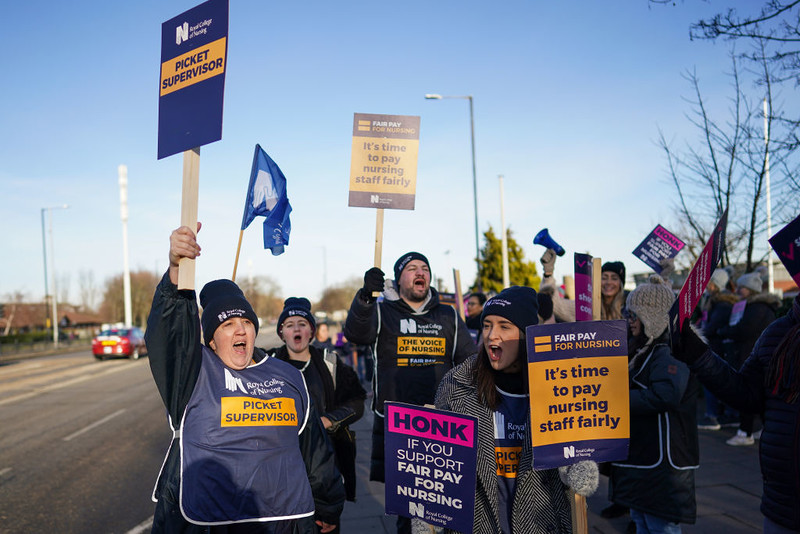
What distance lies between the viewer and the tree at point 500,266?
27062mm

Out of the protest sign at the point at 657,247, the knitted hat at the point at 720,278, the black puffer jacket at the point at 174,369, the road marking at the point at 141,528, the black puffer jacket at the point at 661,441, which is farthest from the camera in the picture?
the knitted hat at the point at 720,278

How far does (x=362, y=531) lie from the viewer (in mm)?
4816

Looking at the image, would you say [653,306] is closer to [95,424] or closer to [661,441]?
[661,441]

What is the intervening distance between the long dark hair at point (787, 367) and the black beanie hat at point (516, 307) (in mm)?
1055

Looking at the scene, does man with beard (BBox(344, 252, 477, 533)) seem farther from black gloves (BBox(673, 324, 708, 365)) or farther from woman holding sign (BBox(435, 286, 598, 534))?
black gloves (BBox(673, 324, 708, 365))

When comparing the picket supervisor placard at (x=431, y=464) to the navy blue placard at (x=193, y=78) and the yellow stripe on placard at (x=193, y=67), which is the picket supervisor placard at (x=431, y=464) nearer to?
the navy blue placard at (x=193, y=78)

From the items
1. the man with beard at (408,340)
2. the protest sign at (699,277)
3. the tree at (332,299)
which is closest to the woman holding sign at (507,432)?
the protest sign at (699,277)

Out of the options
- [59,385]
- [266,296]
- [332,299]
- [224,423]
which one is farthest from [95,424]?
[266,296]

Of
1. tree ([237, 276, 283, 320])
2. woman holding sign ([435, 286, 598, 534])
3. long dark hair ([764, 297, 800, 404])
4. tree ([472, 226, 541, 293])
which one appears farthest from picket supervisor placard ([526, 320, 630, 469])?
tree ([237, 276, 283, 320])

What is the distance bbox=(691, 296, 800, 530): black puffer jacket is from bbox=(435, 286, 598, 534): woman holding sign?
2.66 ft

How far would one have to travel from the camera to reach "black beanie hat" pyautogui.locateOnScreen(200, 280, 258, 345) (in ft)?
8.49

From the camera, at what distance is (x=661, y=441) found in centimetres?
345

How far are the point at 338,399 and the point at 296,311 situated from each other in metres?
0.69

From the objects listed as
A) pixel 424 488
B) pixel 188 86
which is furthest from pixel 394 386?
pixel 188 86
